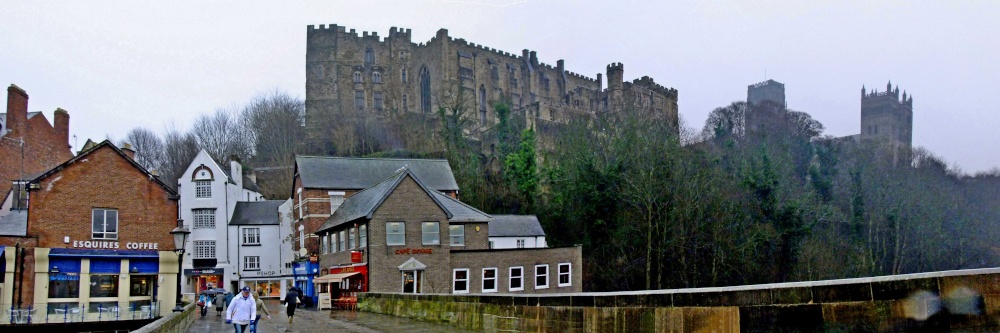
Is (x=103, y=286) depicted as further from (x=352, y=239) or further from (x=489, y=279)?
(x=489, y=279)

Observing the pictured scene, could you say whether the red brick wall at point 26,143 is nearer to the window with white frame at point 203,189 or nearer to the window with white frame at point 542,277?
the window with white frame at point 203,189

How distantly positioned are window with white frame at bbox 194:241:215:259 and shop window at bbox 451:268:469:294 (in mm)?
23523

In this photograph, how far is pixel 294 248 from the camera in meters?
55.8

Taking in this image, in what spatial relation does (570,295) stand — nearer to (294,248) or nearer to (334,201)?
(334,201)

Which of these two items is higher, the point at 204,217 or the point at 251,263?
the point at 204,217

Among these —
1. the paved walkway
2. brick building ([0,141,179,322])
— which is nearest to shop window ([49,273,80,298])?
brick building ([0,141,179,322])

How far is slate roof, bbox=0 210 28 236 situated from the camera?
33.2 metres

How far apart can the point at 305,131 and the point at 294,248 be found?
117 ft

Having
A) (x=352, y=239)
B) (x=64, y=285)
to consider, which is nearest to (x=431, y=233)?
(x=352, y=239)

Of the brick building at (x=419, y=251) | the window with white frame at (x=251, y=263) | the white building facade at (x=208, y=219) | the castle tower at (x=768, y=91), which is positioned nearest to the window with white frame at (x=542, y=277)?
the brick building at (x=419, y=251)

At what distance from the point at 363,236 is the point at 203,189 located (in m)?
23.3

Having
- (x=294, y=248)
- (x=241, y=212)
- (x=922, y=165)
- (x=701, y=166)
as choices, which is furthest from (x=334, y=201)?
(x=922, y=165)

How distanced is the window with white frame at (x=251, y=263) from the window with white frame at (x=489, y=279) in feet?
75.2

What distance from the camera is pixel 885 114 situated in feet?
598
